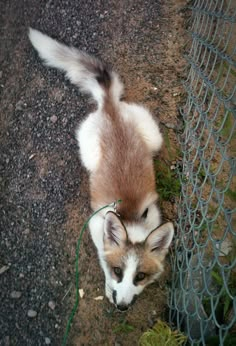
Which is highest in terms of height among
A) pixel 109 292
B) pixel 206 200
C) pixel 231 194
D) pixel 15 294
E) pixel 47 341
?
pixel 231 194

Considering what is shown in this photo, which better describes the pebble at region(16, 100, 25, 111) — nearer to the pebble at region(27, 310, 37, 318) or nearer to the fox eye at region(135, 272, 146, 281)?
the pebble at region(27, 310, 37, 318)

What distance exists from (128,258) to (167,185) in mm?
900

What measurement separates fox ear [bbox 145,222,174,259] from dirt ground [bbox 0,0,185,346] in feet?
1.58

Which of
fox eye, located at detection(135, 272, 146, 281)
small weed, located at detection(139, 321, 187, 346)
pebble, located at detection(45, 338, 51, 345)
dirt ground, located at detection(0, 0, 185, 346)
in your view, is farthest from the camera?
dirt ground, located at detection(0, 0, 185, 346)

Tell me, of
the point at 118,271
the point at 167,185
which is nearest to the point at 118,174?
the point at 167,185

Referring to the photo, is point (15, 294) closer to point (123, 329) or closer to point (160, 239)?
point (123, 329)

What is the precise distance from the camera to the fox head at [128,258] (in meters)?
2.80

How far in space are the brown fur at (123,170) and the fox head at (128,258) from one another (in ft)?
0.71

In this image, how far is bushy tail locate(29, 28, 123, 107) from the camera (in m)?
3.57

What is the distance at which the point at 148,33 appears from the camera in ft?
13.4

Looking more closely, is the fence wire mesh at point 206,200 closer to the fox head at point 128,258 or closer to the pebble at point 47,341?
the fox head at point 128,258

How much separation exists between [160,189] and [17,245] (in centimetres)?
123

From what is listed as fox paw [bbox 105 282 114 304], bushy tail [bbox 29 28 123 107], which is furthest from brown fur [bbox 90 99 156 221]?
fox paw [bbox 105 282 114 304]

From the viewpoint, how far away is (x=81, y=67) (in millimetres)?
3678
